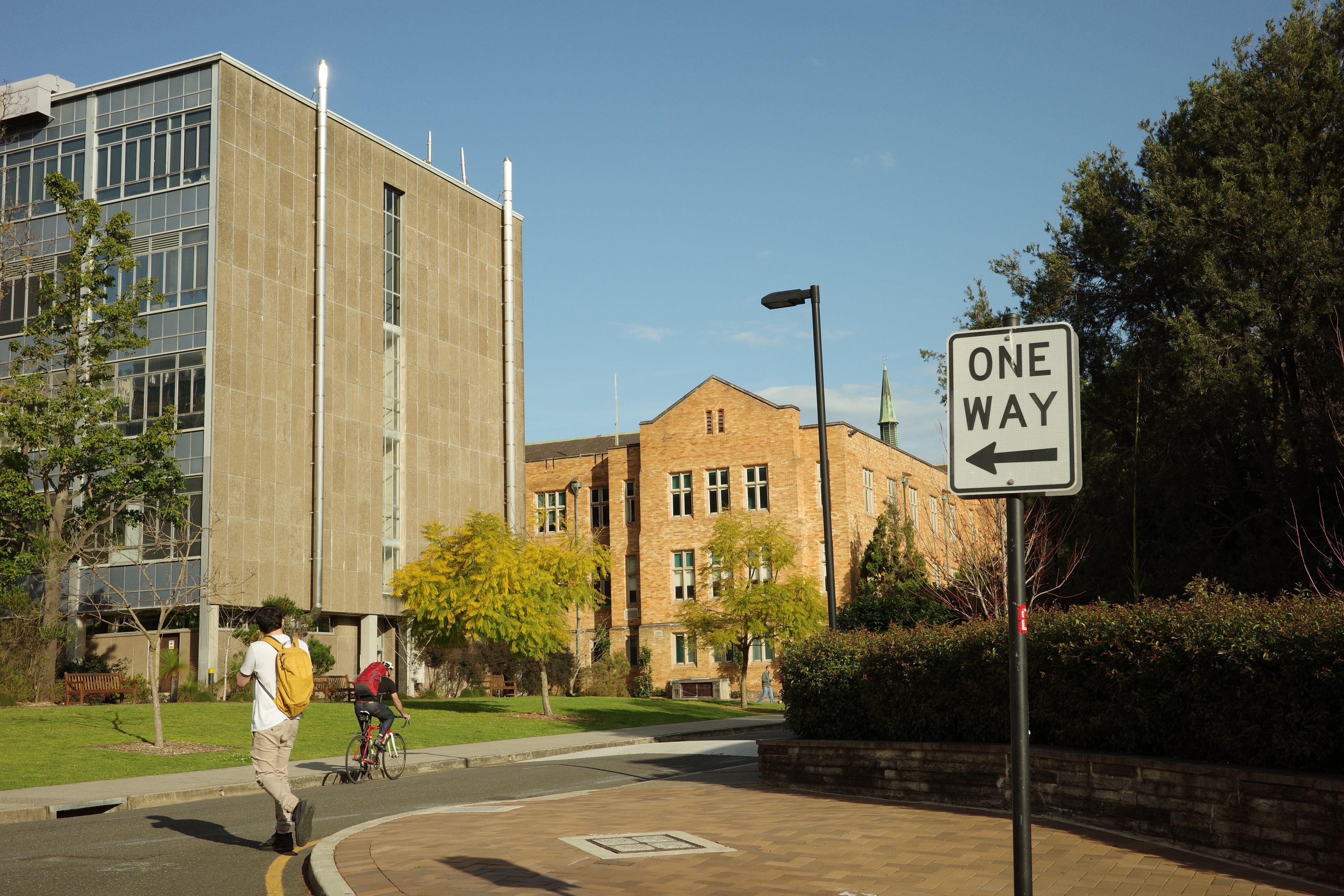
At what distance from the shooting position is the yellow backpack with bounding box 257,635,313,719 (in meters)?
9.76

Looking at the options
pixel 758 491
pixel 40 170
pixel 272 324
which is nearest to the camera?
pixel 272 324

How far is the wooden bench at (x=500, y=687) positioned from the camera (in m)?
51.4

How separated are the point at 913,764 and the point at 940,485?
184ft

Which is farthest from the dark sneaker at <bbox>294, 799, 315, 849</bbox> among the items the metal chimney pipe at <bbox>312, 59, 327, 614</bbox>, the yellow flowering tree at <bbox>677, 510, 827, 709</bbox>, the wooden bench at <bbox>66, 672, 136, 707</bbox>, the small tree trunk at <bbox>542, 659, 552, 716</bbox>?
the metal chimney pipe at <bbox>312, 59, 327, 614</bbox>

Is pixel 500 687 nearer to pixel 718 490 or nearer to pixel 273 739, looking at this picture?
pixel 718 490

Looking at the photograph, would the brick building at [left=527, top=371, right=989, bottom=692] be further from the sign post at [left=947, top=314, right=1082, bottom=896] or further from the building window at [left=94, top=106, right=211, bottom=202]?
the sign post at [left=947, top=314, right=1082, bottom=896]

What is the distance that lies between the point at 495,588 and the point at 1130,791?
24.3m

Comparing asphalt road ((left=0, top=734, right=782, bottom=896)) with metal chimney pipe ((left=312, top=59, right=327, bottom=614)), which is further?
metal chimney pipe ((left=312, top=59, right=327, bottom=614))

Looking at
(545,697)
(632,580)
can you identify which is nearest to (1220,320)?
(545,697)

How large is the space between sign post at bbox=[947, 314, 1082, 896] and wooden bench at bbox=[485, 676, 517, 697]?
48416 millimetres

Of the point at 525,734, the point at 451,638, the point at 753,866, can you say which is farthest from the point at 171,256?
the point at 753,866

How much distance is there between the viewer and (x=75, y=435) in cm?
3600

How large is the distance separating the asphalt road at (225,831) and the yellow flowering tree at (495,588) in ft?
41.1

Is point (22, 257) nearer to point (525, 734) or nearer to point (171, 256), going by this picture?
point (171, 256)
